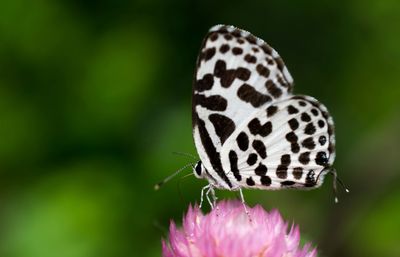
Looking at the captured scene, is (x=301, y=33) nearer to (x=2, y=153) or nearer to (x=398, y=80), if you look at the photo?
(x=398, y=80)

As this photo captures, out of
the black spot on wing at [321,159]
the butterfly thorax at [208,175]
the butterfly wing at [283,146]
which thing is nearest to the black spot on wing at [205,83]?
the butterfly wing at [283,146]

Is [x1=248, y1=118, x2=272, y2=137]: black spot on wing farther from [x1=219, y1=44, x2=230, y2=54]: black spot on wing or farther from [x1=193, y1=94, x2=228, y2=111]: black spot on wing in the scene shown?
[x1=219, y1=44, x2=230, y2=54]: black spot on wing

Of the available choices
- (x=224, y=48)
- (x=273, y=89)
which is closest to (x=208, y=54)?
(x=224, y=48)

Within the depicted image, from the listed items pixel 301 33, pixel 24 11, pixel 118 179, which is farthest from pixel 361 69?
pixel 24 11

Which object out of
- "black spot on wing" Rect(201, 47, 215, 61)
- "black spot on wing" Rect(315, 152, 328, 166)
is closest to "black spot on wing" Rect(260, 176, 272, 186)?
"black spot on wing" Rect(315, 152, 328, 166)

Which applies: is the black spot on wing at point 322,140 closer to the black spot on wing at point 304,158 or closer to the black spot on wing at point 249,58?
the black spot on wing at point 304,158

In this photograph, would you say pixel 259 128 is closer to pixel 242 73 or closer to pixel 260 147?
pixel 260 147

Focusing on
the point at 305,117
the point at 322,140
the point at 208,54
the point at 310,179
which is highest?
the point at 208,54
